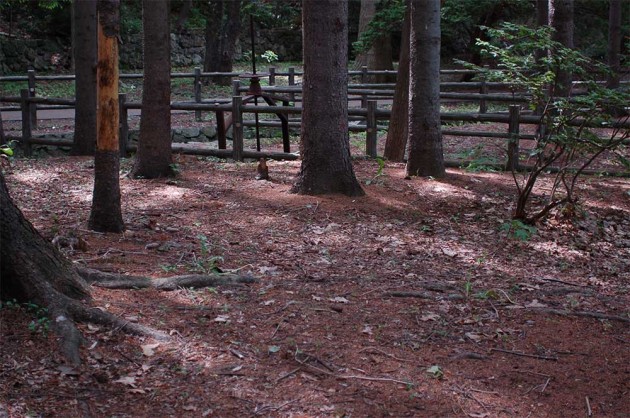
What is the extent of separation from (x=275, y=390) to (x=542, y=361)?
178 cm

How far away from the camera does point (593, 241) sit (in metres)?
8.36

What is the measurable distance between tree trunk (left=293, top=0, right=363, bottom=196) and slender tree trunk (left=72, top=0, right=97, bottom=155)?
5396mm

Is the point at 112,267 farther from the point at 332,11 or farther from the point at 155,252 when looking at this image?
the point at 332,11

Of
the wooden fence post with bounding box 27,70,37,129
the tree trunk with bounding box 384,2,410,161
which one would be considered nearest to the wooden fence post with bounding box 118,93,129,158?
the tree trunk with bounding box 384,2,410,161

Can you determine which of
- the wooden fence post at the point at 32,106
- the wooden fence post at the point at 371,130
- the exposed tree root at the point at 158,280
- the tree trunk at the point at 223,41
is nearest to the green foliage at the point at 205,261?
the exposed tree root at the point at 158,280

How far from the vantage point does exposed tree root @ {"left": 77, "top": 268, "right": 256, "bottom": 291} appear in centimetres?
562

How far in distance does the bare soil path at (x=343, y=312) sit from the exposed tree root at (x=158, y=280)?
0.12m

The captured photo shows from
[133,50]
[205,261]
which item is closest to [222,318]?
[205,261]

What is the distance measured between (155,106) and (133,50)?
72.7 ft

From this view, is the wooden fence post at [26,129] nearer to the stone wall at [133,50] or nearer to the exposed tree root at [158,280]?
the exposed tree root at [158,280]

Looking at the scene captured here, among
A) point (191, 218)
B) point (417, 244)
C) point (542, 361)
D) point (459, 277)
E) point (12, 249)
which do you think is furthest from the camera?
point (191, 218)

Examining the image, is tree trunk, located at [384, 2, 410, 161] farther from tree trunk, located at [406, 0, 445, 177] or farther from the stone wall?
the stone wall

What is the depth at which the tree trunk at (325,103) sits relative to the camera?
865 centimetres

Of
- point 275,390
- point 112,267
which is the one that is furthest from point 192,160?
point 275,390
